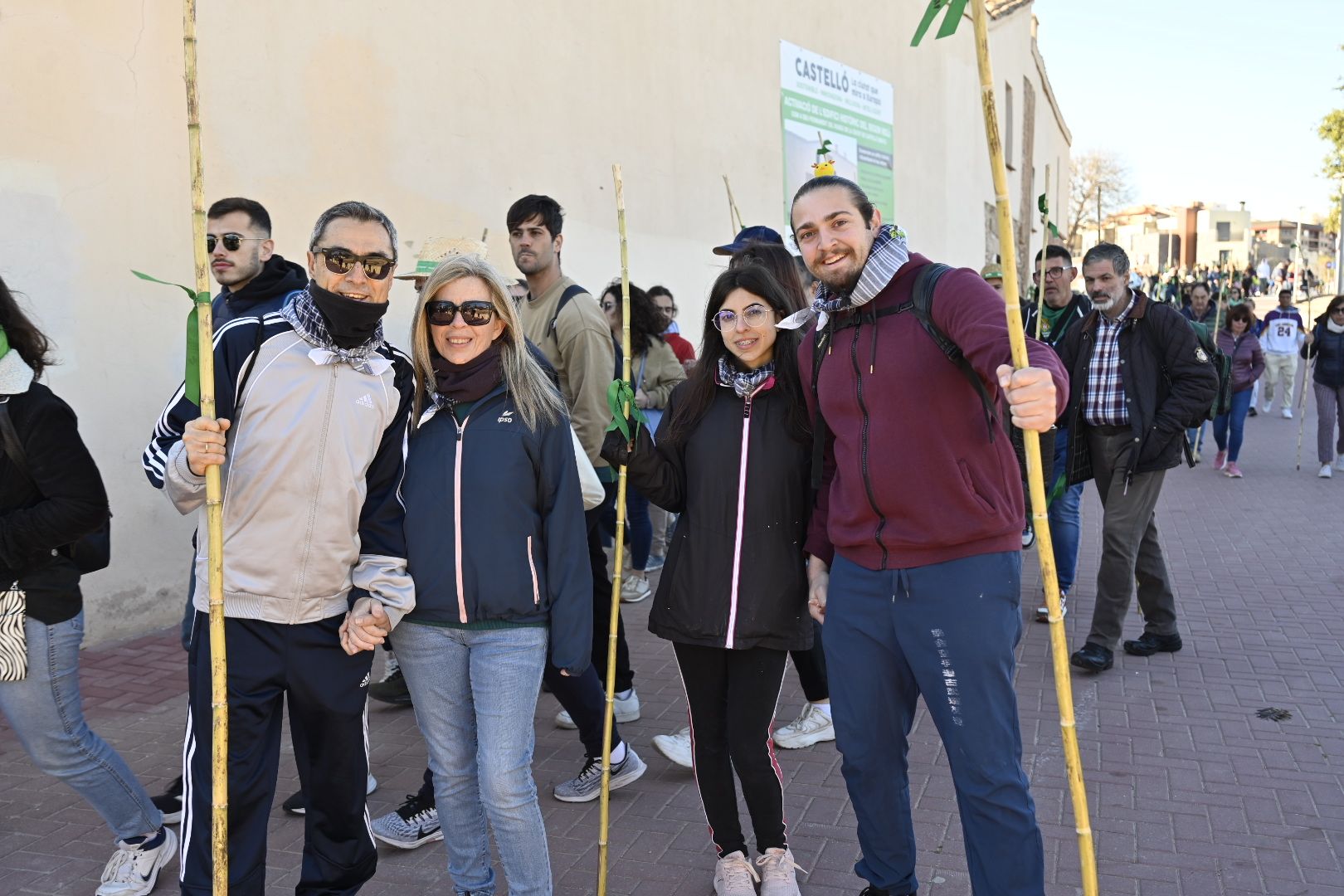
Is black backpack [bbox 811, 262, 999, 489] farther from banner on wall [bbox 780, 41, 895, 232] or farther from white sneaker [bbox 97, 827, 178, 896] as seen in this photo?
banner on wall [bbox 780, 41, 895, 232]

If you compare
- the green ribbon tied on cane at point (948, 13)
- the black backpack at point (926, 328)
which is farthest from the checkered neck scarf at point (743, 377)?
the green ribbon tied on cane at point (948, 13)

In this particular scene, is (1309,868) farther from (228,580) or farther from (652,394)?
(652,394)

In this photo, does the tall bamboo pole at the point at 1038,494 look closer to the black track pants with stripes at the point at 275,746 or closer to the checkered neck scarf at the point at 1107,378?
the black track pants with stripes at the point at 275,746

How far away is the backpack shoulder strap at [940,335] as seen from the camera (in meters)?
2.73

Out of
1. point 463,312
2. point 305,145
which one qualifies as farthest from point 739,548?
point 305,145

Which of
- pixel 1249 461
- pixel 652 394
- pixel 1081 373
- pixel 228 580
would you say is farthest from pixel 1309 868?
pixel 1249 461

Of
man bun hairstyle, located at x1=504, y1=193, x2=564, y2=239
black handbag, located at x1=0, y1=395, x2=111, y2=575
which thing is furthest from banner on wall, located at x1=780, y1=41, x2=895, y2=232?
black handbag, located at x1=0, y1=395, x2=111, y2=575

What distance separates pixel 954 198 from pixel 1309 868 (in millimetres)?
18527

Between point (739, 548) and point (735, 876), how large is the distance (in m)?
1.03

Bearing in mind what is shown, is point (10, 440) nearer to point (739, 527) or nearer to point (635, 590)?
point (739, 527)

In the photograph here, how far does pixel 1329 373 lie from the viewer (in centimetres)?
1176

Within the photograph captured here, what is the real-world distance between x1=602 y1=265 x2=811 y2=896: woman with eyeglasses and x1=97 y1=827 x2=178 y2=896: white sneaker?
5.94 ft

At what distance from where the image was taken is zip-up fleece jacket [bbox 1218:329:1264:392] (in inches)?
512

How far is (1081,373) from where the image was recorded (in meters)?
5.81
